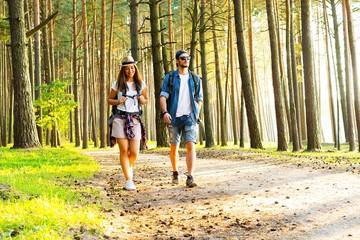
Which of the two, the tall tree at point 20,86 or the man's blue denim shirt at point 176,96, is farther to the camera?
the tall tree at point 20,86

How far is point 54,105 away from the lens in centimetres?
2588

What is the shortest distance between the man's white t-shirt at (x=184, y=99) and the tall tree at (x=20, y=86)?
9401 mm

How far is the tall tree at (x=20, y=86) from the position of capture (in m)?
15.2

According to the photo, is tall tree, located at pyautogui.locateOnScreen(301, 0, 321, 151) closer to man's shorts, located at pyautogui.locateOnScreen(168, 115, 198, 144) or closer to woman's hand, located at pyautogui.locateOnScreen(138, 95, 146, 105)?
man's shorts, located at pyautogui.locateOnScreen(168, 115, 198, 144)

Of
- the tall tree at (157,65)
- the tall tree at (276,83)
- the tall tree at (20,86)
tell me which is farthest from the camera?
the tall tree at (157,65)

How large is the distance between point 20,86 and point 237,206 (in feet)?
38.8

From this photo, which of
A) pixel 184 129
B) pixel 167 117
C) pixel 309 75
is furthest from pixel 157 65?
pixel 167 117

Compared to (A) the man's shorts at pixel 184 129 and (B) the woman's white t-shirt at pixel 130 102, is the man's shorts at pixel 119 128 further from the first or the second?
(A) the man's shorts at pixel 184 129

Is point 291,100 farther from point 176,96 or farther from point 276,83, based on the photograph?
point 176,96

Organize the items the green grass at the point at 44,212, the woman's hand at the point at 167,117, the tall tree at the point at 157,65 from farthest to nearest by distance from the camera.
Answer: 1. the tall tree at the point at 157,65
2. the woman's hand at the point at 167,117
3. the green grass at the point at 44,212

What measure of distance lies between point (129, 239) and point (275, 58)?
46.8 ft

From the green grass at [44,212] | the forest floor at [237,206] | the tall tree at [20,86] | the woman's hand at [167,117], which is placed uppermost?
the tall tree at [20,86]

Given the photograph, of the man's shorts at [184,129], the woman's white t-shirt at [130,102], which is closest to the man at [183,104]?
the man's shorts at [184,129]

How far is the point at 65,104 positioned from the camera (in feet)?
84.9
